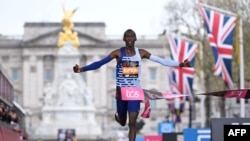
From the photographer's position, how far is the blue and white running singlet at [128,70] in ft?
44.7

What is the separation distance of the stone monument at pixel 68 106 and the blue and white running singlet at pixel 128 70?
309 feet

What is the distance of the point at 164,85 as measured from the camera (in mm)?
178375

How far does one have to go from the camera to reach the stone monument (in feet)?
361

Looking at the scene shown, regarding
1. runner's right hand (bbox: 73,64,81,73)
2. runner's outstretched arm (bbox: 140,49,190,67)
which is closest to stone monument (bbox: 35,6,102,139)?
runner's right hand (bbox: 73,64,81,73)

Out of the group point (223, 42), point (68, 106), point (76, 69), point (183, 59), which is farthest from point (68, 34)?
point (76, 69)

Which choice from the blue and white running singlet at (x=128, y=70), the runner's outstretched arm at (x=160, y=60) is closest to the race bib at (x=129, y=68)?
the blue and white running singlet at (x=128, y=70)

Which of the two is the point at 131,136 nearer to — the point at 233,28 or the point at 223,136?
the point at 223,136

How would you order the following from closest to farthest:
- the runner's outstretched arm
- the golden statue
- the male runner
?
1. the male runner
2. the runner's outstretched arm
3. the golden statue

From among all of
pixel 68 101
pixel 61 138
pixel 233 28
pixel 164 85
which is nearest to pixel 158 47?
pixel 164 85

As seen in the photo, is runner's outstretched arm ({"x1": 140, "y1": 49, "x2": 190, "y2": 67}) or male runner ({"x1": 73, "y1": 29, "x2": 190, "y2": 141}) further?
runner's outstretched arm ({"x1": 140, "y1": 49, "x2": 190, "y2": 67})

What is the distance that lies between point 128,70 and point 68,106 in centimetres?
9671

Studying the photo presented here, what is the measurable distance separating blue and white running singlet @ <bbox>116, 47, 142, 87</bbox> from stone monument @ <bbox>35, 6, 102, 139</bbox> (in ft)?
309

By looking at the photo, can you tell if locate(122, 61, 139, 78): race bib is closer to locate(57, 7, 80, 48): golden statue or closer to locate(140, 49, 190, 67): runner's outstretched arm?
locate(140, 49, 190, 67): runner's outstretched arm

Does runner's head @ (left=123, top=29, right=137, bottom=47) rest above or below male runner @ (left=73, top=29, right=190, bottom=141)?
above
